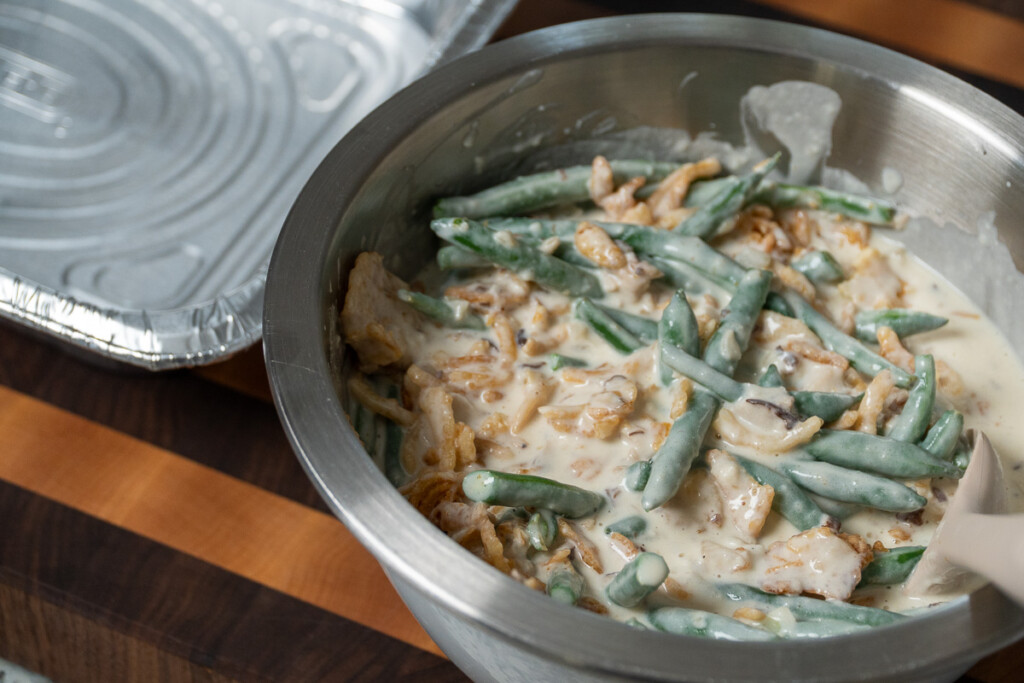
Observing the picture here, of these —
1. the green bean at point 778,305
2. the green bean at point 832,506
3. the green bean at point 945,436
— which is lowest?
the green bean at point 832,506

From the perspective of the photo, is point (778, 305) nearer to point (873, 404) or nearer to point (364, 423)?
point (873, 404)

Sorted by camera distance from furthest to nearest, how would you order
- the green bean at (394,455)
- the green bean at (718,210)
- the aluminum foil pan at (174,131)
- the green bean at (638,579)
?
the aluminum foil pan at (174,131), the green bean at (718,210), the green bean at (394,455), the green bean at (638,579)

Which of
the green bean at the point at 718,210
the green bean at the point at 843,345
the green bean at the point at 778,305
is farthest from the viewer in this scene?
the green bean at the point at 718,210

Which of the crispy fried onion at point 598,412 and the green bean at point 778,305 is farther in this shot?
the green bean at point 778,305

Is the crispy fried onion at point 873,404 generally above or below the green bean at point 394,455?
above

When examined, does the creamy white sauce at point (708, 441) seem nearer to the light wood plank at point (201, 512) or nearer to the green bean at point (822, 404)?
the green bean at point (822, 404)

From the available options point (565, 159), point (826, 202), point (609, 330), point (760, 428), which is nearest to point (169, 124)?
point (565, 159)

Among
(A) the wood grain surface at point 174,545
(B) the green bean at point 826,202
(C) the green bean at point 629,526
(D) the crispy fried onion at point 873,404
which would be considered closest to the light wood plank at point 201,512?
(A) the wood grain surface at point 174,545
